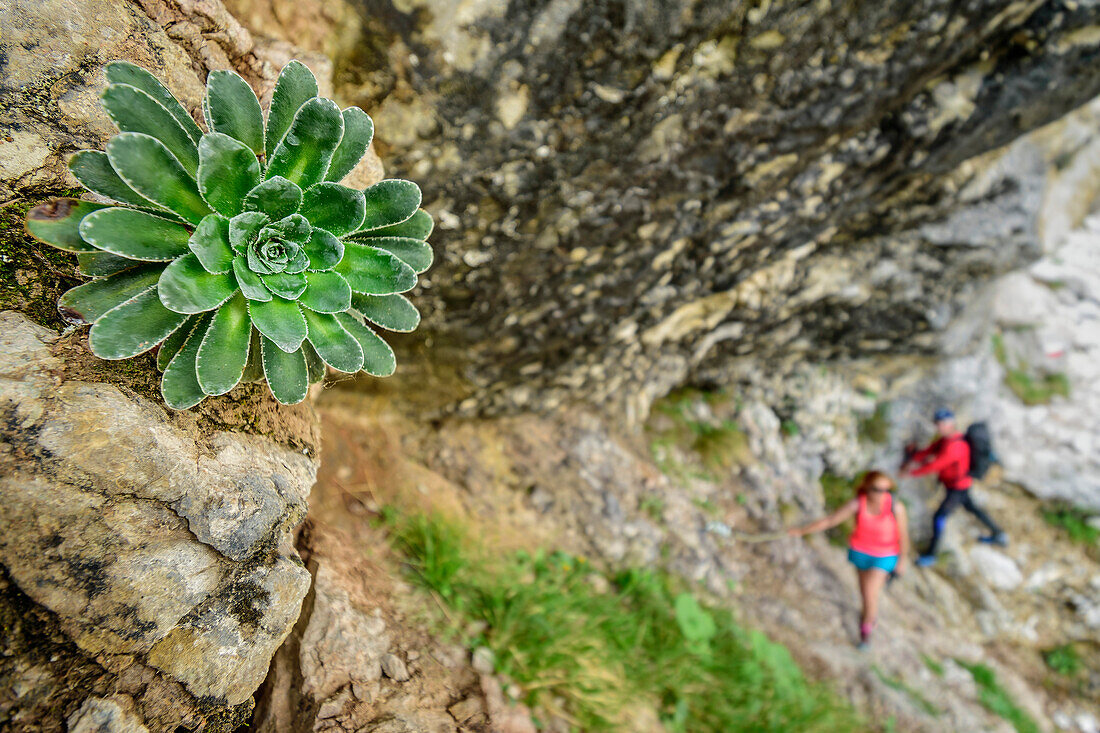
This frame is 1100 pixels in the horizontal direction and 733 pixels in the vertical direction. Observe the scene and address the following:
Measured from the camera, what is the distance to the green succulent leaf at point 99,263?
1.24 metres

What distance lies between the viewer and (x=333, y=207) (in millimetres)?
1359

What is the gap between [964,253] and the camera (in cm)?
523

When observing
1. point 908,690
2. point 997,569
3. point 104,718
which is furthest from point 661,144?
point 997,569

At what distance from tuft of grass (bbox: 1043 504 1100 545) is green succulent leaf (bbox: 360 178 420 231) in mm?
8989

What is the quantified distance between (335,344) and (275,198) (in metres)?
0.38

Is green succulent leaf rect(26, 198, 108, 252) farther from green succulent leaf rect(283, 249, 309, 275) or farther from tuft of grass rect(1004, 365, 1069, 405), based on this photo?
tuft of grass rect(1004, 365, 1069, 405)

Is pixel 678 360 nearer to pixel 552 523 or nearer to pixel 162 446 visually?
pixel 552 523

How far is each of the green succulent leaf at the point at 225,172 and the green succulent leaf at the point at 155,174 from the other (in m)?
0.04

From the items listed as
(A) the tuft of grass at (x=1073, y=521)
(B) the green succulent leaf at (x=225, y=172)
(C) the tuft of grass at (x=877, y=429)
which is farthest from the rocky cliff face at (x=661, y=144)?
(A) the tuft of grass at (x=1073, y=521)

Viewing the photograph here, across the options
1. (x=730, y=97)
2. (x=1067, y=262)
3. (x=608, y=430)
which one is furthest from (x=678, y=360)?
(x=1067, y=262)

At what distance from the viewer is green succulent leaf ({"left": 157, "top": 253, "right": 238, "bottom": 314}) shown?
1.15 meters

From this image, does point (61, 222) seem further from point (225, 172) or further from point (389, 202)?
point (389, 202)

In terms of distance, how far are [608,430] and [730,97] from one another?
95.9 inches

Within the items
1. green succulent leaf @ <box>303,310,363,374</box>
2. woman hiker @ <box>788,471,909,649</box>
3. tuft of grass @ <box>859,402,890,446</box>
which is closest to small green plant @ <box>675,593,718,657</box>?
woman hiker @ <box>788,471,909,649</box>
